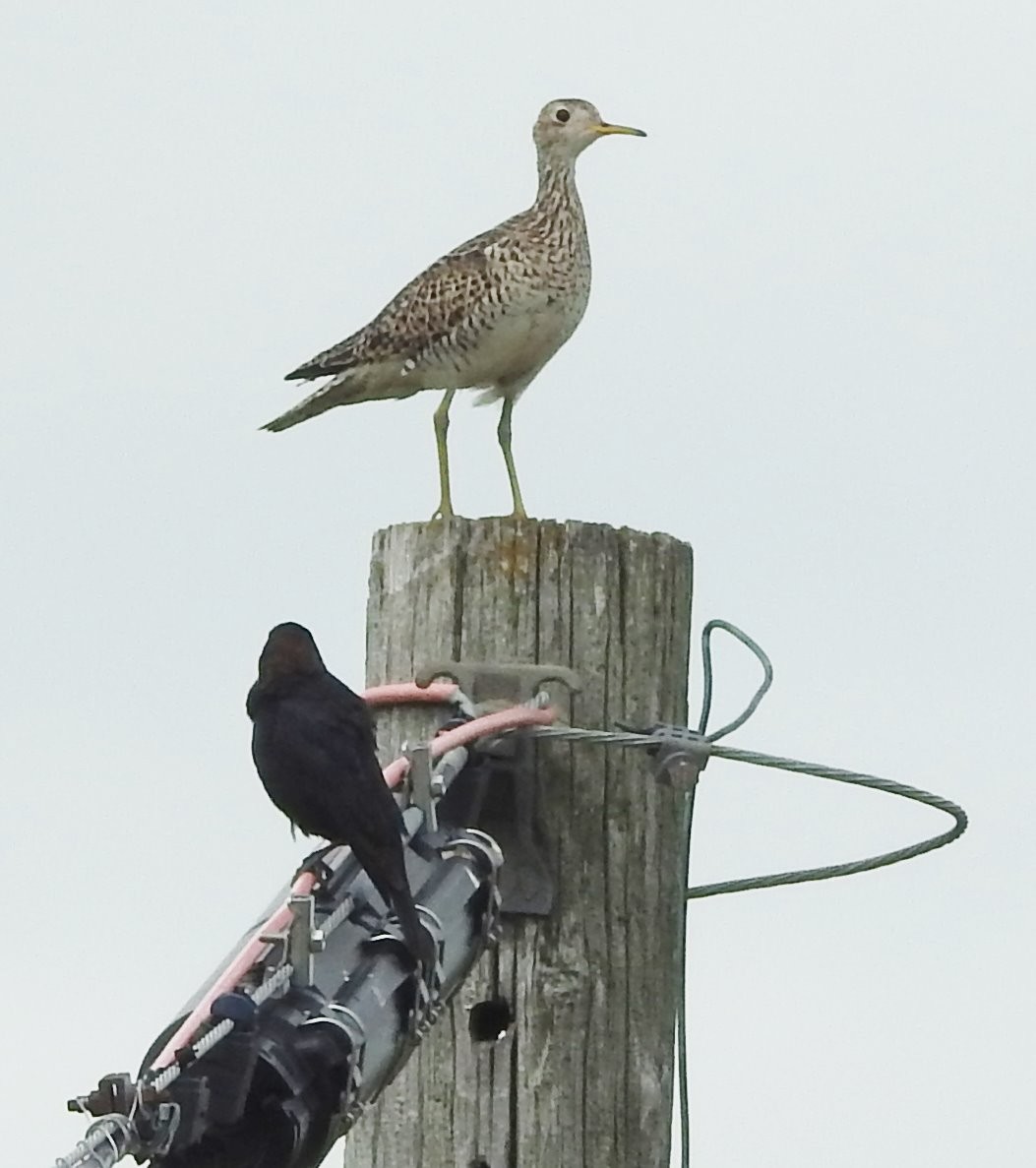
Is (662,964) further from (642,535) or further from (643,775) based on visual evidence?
(642,535)

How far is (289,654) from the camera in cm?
518

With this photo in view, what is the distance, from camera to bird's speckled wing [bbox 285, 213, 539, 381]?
314 inches

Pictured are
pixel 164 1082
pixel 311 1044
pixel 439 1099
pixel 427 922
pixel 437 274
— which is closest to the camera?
pixel 164 1082

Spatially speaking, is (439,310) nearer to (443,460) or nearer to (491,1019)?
(443,460)

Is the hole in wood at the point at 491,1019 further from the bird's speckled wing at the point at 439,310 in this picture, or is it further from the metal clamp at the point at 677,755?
the bird's speckled wing at the point at 439,310

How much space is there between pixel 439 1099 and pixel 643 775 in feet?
2.12

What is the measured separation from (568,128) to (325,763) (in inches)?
179

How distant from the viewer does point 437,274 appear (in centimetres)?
829

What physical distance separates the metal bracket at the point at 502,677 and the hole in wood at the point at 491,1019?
487 mm

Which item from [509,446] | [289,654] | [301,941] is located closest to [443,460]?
[509,446]

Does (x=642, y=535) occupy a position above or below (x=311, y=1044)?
above

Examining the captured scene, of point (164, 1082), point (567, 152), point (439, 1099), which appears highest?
point (567, 152)

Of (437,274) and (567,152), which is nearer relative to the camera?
(437,274)

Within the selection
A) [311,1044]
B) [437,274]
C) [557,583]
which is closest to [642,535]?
[557,583]
